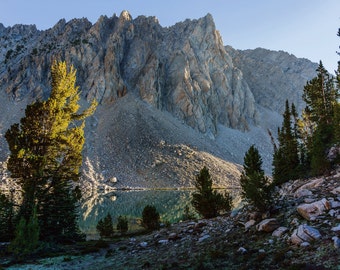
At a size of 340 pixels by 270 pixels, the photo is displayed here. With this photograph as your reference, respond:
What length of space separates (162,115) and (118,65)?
36.1 metres

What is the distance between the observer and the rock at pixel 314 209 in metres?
11.1

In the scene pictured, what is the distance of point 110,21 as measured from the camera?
160 m

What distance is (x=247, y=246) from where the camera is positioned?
1084cm

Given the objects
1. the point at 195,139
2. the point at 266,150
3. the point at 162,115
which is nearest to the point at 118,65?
the point at 162,115

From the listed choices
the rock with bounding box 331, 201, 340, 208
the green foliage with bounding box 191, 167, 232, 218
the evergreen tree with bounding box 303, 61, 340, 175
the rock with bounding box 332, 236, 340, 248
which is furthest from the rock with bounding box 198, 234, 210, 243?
the evergreen tree with bounding box 303, 61, 340, 175

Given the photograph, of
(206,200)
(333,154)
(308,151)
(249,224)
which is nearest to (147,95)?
(308,151)

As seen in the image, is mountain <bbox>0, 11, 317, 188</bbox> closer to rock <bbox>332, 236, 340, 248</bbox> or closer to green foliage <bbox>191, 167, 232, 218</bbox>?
green foliage <bbox>191, 167, 232, 218</bbox>

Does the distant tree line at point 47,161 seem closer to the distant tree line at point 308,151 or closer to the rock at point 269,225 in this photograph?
the distant tree line at point 308,151

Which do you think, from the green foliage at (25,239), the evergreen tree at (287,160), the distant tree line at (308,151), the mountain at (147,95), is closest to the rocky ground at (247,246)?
the green foliage at (25,239)

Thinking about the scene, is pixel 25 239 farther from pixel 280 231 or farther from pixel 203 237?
pixel 280 231

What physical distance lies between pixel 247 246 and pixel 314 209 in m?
3.25

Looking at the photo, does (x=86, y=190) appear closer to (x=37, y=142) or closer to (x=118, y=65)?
(x=37, y=142)

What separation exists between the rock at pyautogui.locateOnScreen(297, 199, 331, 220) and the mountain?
79.2 metres

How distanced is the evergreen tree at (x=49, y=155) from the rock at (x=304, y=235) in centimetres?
1479
